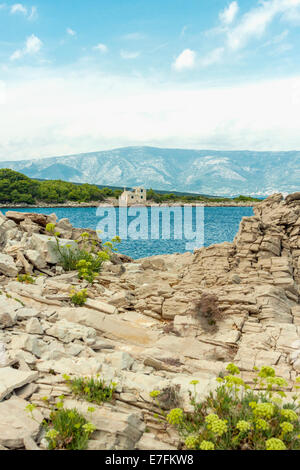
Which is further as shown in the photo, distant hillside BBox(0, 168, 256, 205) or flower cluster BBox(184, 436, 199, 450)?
distant hillside BBox(0, 168, 256, 205)

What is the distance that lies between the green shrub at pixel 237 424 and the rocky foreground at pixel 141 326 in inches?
18.6

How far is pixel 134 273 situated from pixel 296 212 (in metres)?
10.5

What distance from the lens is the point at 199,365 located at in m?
9.91

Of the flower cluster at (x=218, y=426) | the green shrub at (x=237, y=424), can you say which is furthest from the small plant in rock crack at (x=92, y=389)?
the flower cluster at (x=218, y=426)

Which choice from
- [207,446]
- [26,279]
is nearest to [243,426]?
[207,446]

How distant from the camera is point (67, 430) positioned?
19.0 feet

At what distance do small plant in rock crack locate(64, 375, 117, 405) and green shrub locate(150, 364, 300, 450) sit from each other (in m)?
1.12

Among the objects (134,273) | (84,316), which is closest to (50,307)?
(84,316)

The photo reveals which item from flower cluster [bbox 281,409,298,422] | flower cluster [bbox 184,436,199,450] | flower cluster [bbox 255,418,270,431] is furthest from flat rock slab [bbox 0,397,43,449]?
flower cluster [bbox 281,409,298,422]

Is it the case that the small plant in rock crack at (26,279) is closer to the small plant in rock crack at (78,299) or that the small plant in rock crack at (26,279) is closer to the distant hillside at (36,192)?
the small plant in rock crack at (78,299)

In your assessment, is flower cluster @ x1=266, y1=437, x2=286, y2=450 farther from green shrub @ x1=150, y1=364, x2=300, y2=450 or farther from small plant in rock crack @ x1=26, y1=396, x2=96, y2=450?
small plant in rock crack @ x1=26, y1=396, x2=96, y2=450

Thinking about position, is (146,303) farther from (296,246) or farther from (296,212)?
Answer: (296,212)

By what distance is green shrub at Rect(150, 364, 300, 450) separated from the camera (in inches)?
215

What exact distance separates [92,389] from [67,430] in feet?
4.01
